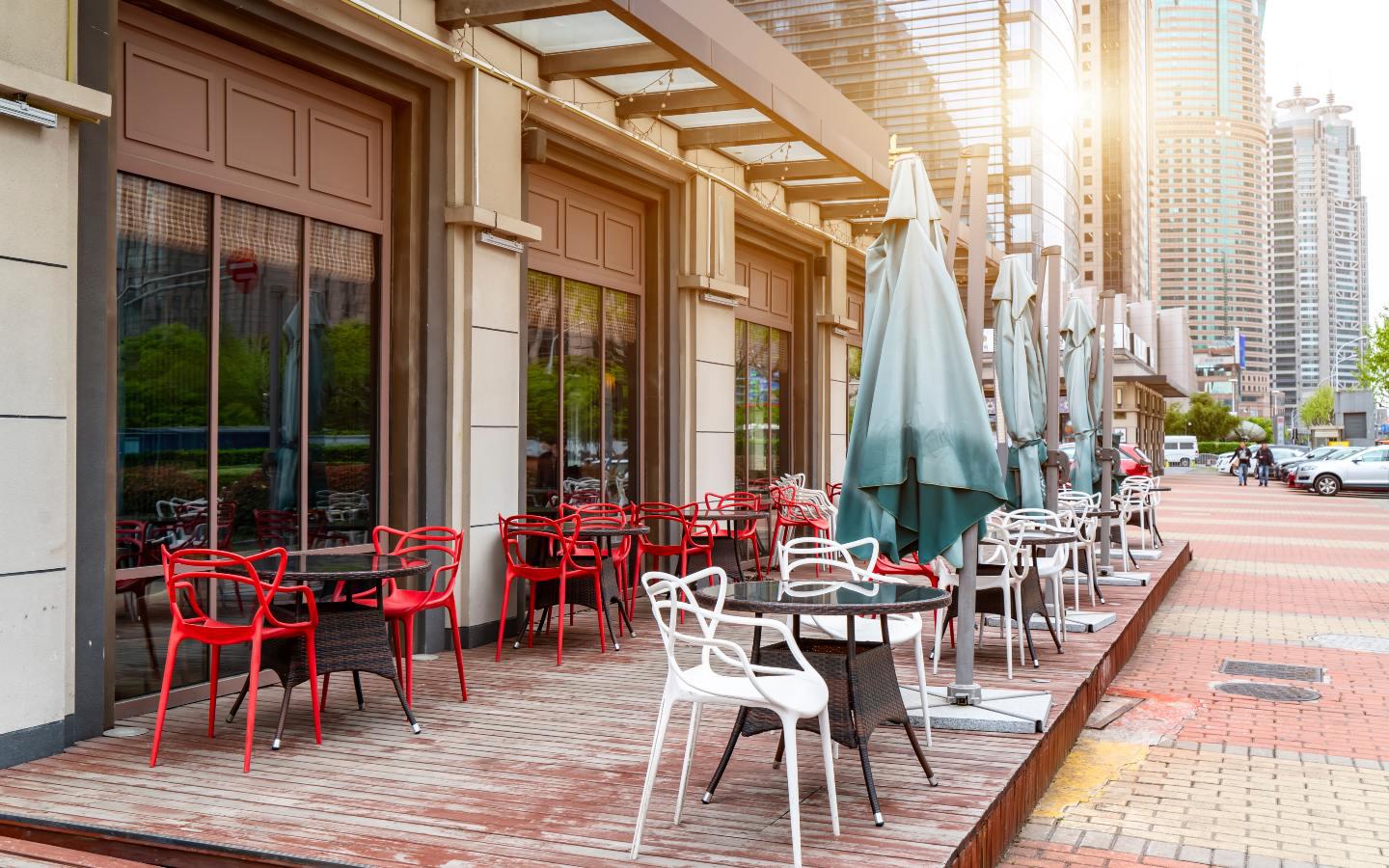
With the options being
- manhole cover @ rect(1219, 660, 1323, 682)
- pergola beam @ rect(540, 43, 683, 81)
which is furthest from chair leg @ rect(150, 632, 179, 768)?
manhole cover @ rect(1219, 660, 1323, 682)

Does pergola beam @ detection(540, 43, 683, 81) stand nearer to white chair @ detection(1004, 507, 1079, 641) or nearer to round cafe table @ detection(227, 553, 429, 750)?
white chair @ detection(1004, 507, 1079, 641)

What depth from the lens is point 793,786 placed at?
347 cm

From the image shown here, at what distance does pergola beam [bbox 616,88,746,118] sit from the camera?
9.48 meters

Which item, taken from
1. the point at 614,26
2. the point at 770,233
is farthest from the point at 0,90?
the point at 770,233

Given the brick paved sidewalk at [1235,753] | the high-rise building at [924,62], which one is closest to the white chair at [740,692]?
the brick paved sidewalk at [1235,753]

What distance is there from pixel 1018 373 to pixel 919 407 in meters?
4.37

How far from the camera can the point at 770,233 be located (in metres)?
13.6

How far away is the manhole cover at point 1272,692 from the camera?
703 cm

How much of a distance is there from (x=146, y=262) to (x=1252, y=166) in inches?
8521

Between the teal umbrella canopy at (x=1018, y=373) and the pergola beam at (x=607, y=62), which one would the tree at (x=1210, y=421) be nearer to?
the teal umbrella canopy at (x=1018, y=373)

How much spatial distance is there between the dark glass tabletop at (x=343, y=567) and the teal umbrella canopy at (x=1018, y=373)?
5171 millimetres

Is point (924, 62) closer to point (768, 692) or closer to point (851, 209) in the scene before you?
point (851, 209)

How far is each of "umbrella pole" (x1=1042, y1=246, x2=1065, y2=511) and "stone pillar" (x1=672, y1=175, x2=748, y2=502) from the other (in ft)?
11.2

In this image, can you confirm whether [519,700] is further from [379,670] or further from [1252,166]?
[1252,166]
